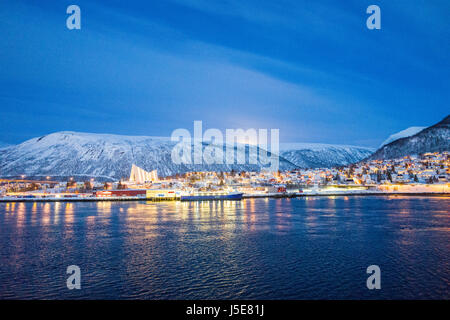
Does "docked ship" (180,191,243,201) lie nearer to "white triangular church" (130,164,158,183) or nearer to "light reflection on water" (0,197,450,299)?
"light reflection on water" (0,197,450,299)

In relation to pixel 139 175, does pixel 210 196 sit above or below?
below

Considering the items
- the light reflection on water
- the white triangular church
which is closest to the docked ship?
the light reflection on water

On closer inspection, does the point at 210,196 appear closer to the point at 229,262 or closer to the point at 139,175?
the point at 229,262

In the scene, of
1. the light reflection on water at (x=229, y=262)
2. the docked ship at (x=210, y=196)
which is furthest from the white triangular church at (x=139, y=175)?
the light reflection on water at (x=229, y=262)

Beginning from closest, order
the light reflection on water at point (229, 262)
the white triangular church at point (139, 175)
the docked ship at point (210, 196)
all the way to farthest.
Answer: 1. the light reflection on water at point (229, 262)
2. the docked ship at point (210, 196)
3. the white triangular church at point (139, 175)

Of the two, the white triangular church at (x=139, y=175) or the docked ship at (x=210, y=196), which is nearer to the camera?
the docked ship at (x=210, y=196)

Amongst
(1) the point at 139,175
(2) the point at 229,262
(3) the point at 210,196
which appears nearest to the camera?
(2) the point at 229,262

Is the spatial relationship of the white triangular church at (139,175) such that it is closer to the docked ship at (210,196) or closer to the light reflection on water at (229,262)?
the docked ship at (210,196)

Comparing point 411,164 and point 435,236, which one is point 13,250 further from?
point 411,164

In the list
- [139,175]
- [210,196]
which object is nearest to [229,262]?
[210,196]

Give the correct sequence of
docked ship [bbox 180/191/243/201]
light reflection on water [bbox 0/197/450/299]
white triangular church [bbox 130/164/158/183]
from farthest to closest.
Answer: white triangular church [bbox 130/164/158/183] < docked ship [bbox 180/191/243/201] < light reflection on water [bbox 0/197/450/299]

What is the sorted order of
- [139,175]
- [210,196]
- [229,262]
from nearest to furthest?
[229,262], [210,196], [139,175]
